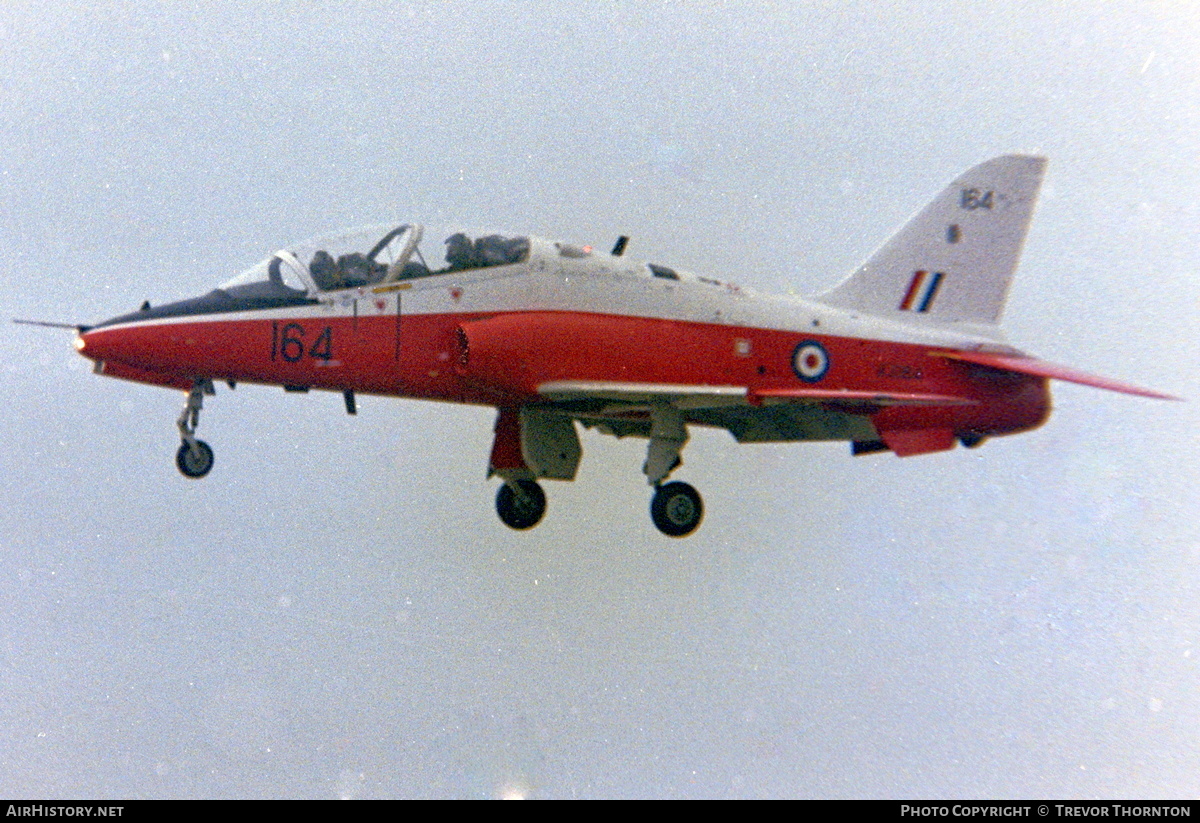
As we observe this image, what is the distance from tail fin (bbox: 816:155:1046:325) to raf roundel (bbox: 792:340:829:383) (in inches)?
74.1

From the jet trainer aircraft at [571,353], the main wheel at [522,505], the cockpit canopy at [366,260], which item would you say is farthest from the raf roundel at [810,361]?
the main wheel at [522,505]

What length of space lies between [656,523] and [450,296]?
363 cm

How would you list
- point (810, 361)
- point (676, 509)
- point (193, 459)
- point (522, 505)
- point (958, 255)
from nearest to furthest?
1. point (193, 459)
2. point (676, 509)
3. point (810, 361)
4. point (522, 505)
5. point (958, 255)

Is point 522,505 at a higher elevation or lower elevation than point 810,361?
lower

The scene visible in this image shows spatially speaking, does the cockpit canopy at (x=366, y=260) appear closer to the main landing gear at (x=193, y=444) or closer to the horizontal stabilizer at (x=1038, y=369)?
the main landing gear at (x=193, y=444)

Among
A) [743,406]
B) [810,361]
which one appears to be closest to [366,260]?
[743,406]

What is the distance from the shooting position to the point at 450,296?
47.9ft

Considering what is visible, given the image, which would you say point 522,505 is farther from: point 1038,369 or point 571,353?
point 1038,369

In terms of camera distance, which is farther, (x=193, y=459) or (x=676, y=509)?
(x=676, y=509)

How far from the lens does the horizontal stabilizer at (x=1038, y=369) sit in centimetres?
1563

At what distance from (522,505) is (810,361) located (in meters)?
4.19

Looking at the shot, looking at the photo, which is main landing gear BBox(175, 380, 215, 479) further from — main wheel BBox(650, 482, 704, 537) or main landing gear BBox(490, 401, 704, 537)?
main wheel BBox(650, 482, 704, 537)

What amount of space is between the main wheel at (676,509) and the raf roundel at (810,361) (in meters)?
1.92

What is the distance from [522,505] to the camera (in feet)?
55.9
